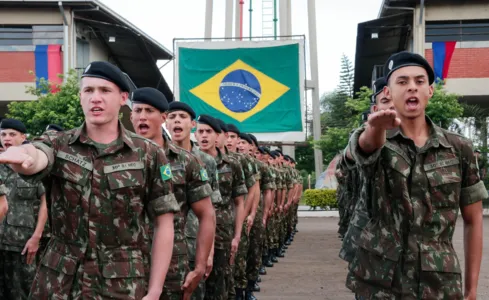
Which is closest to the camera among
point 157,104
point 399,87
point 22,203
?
point 399,87

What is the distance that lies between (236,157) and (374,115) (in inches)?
189

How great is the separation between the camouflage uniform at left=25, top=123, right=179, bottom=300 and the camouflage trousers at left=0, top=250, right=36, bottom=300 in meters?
3.76

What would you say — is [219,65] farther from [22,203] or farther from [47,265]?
[47,265]

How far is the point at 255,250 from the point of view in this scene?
402 inches

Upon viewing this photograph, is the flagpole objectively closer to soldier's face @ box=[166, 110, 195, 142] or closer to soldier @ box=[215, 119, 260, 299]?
soldier @ box=[215, 119, 260, 299]

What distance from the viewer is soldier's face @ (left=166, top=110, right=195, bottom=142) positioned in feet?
20.6

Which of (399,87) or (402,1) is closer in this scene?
(399,87)

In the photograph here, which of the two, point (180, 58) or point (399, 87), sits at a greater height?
point (180, 58)

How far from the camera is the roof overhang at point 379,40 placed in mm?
28828

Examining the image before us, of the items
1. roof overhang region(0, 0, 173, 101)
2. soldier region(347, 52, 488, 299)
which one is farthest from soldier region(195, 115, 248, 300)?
roof overhang region(0, 0, 173, 101)

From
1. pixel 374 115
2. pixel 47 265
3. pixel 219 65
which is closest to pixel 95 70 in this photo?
pixel 47 265

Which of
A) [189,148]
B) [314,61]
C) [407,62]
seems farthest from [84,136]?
[314,61]

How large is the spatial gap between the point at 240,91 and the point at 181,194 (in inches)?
816

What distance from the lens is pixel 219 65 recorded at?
25891 millimetres
